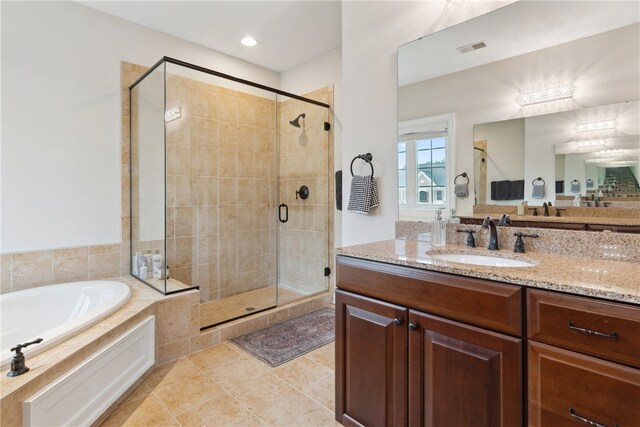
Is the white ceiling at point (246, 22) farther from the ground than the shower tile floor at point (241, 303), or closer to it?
farther from the ground

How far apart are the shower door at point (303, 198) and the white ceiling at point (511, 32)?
1.58m

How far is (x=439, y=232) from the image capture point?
179 cm

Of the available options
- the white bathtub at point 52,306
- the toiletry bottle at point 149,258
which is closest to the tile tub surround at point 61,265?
the white bathtub at point 52,306

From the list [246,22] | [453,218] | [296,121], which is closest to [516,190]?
[453,218]

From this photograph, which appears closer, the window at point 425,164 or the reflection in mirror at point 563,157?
the reflection in mirror at point 563,157

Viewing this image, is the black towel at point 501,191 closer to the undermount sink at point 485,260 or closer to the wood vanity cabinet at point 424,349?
the undermount sink at point 485,260

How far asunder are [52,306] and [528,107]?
3233mm

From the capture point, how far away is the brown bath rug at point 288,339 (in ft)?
7.88

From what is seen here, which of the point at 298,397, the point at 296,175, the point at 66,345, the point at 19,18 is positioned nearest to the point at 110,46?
the point at 19,18

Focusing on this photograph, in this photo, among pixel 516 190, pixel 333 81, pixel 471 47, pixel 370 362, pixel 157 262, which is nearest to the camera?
pixel 370 362

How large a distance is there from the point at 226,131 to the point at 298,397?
2.69 metres

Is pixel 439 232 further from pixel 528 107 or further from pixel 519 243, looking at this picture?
pixel 528 107

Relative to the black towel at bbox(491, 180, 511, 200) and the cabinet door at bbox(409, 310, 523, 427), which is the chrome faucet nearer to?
the black towel at bbox(491, 180, 511, 200)

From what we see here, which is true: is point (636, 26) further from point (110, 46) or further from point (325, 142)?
point (110, 46)
